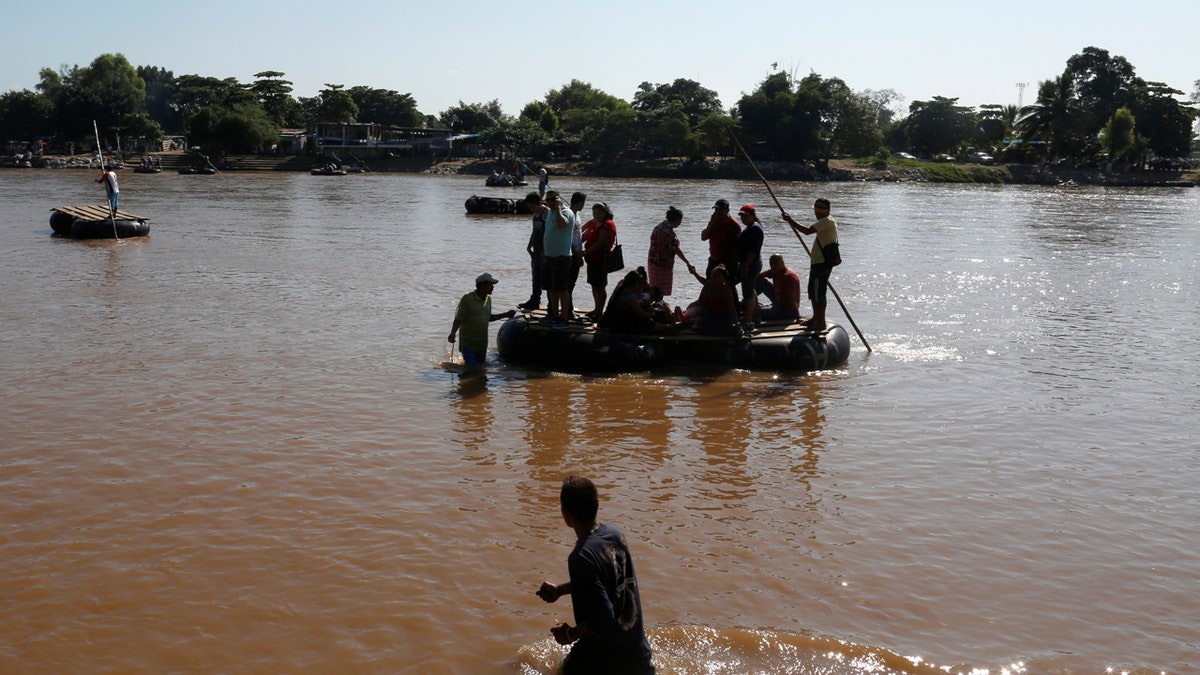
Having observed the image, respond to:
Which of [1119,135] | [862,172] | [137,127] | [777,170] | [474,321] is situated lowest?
[474,321]

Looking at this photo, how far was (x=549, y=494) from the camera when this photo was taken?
7.88m

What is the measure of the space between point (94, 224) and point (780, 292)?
2048 centimetres

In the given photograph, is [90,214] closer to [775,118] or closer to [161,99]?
[775,118]

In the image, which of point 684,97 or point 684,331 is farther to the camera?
point 684,97

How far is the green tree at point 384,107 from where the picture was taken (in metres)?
112

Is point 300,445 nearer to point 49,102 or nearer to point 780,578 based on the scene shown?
point 780,578

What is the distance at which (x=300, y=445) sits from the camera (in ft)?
29.2

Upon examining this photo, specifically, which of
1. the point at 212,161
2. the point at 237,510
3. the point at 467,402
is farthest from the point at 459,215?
the point at 212,161

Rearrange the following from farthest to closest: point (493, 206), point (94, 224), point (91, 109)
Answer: point (91, 109)
point (493, 206)
point (94, 224)

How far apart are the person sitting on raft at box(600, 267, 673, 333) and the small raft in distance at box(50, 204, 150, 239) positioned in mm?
19586

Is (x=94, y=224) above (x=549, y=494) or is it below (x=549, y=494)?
above

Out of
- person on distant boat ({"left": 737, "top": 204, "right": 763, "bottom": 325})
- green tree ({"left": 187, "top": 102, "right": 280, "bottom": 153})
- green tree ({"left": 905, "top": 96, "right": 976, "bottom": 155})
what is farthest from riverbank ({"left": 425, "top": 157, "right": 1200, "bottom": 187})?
person on distant boat ({"left": 737, "top": 204, "right": 763, "bottom": 325})

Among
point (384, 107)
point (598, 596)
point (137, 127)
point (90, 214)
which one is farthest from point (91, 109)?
point (598, 596)

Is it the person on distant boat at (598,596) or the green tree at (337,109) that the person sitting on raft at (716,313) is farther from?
the green tree at (337,109)
